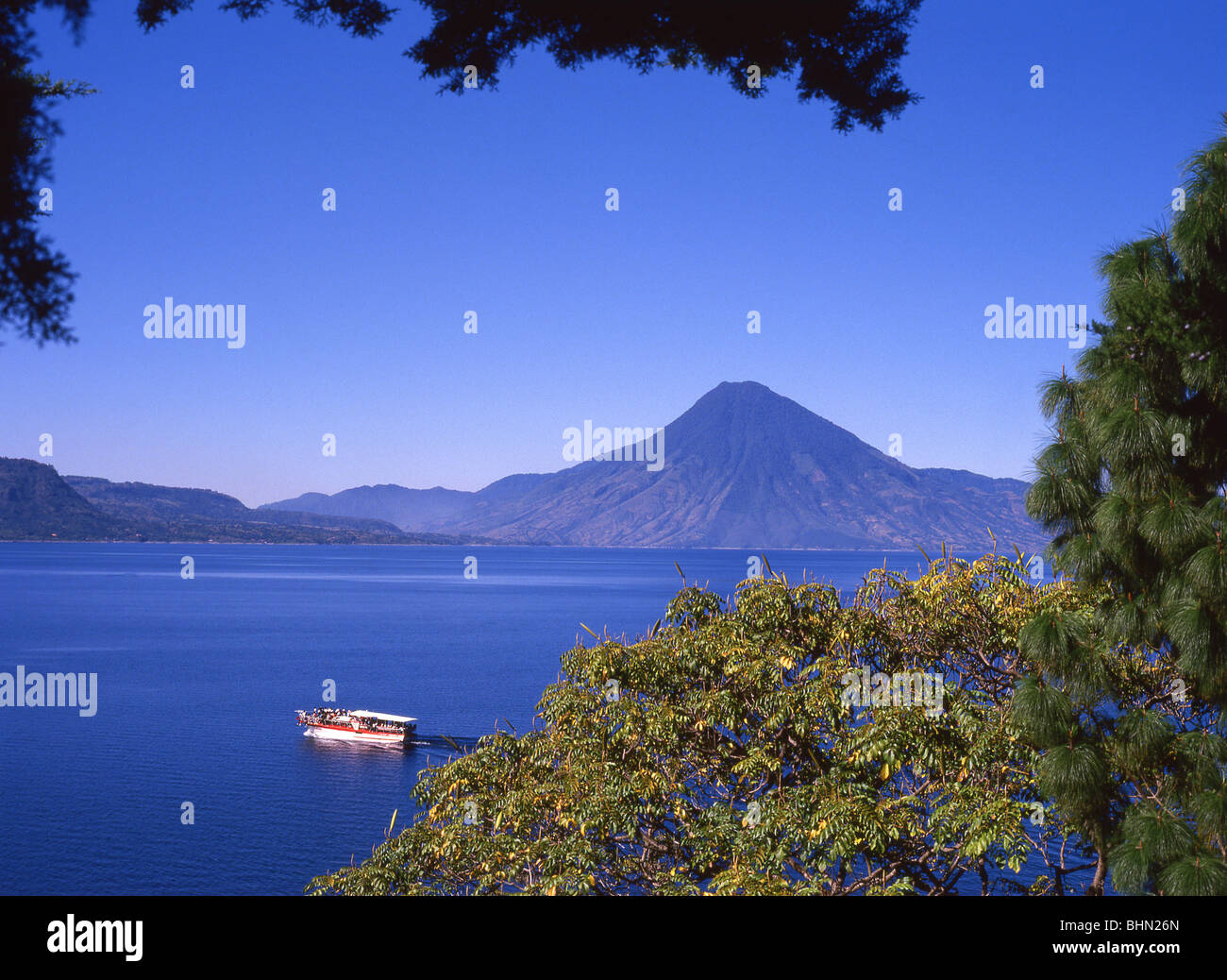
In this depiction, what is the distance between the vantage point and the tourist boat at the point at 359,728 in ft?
125

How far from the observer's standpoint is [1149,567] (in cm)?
498

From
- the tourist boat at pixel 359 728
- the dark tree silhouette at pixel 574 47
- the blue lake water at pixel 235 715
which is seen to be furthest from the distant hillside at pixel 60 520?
the dark tree silhouette at pixel 574 47

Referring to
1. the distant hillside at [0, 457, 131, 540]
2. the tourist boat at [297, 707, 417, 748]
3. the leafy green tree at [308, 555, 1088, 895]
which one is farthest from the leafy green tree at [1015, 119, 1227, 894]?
the distant hillside at [0, 457, 131, 540]

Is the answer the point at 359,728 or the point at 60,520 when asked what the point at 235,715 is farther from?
the point at 60,520

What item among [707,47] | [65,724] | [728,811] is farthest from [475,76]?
[65,724]

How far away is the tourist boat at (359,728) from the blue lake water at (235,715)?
576 mm

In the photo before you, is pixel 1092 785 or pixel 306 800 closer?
pixel 1092 785

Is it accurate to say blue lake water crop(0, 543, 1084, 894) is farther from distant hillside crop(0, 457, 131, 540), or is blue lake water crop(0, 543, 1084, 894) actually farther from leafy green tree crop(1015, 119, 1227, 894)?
distant hillside crop(0, 457, 131, 540)

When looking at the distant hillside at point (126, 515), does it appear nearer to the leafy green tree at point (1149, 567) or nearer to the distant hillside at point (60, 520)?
the distant hillside at point (60, 520)

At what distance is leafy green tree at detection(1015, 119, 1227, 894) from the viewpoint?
15.4ft

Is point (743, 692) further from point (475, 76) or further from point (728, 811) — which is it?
point (475, 76)
